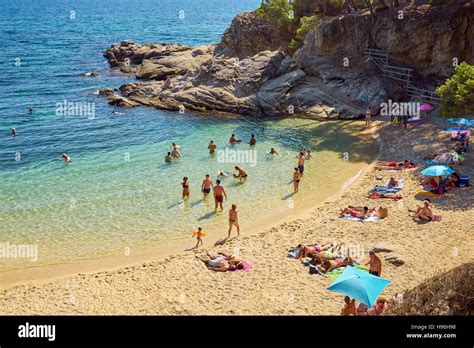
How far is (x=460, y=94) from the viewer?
2436cm

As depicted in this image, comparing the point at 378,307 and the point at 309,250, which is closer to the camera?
the point at 378,307

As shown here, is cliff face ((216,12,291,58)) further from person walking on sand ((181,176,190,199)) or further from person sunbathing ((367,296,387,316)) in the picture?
person sunbathing ((367,296,387,316))

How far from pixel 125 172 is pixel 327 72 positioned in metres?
19.0

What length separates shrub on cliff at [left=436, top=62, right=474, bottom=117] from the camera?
2416cm

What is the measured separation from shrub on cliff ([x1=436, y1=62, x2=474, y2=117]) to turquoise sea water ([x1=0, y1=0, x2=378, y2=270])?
532 cm

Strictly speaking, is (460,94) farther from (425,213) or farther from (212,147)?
(212,147)

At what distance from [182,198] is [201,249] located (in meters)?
5.26

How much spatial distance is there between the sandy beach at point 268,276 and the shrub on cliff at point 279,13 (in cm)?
2903

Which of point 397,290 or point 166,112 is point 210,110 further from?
point 397,290

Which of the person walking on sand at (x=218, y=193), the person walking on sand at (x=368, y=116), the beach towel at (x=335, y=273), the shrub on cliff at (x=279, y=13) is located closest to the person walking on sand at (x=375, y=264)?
the beach towel at (x=335, y=273)

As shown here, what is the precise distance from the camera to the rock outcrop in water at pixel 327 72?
33781 millimetres

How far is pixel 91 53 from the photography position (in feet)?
236

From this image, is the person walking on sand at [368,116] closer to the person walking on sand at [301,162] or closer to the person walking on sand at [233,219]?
the person walking on sand at [301,162]

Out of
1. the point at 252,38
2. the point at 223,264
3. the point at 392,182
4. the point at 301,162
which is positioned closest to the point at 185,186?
the point at 301,162
